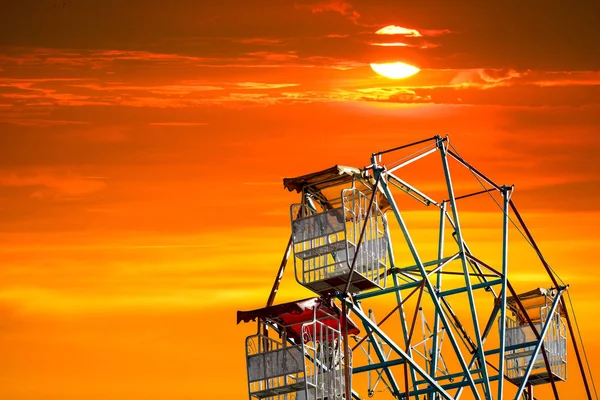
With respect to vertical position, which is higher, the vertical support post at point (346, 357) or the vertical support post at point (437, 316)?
the vertical support post at point (437, 316)

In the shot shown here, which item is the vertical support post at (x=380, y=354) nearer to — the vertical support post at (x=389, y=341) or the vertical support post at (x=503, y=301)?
the vertical support post at (x=389, y=341)

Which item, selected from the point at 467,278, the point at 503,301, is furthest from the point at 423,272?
the point at 503,301

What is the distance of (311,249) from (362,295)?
2.99 metres

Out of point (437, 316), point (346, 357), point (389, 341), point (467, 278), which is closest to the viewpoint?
point (346, 357)

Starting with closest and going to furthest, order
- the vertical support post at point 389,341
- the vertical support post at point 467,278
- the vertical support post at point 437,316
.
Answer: the vertical support post at point 389,341 → the vertical support post at point 467,278 → the vertical support post at point 437,316

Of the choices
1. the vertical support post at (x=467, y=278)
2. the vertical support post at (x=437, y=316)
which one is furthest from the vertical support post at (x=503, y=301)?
the vertical support post at (x=437, y=316)

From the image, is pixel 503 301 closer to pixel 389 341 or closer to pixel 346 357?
pixel 389 341

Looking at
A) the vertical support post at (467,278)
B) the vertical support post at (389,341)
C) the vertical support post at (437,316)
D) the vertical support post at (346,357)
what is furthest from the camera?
the vertical support post at (437,316)

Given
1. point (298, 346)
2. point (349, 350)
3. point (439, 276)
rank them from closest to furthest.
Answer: point (298, 346) < point (349, 350) < point (439, 276)

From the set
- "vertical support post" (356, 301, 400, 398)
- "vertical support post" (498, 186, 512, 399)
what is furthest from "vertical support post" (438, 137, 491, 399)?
"vertical support post" (356, 301, 400, 398)

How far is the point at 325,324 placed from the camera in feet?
154

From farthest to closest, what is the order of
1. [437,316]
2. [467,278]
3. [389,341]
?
[437,316] < [467,278] < [389,341]

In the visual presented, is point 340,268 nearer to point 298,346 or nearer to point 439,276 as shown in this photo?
point 298,346

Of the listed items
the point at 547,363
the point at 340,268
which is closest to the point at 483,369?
the point at 547,363
